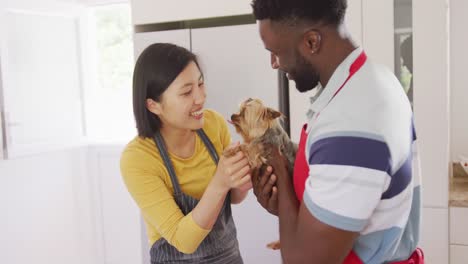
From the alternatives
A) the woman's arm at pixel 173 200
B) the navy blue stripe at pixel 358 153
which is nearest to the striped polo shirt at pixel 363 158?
the navy blue stripe at pixel 358 153

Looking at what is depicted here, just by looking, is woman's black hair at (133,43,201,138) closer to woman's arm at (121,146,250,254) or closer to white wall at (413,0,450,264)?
woman's arm at (121,146,250,254)

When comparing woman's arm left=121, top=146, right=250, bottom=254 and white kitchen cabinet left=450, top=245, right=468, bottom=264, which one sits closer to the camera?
woman's arm left=121, top=146, right=250, bottom=254

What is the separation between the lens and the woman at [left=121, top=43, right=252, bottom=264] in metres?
1.30

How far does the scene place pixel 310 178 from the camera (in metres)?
0.78

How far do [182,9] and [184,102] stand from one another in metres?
1.05

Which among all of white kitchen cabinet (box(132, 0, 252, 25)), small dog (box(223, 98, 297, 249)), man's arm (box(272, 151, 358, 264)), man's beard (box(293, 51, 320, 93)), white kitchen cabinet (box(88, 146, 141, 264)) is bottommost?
white kitchen cabinet (box(88, 146, 141, 264))

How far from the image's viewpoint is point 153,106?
140cm

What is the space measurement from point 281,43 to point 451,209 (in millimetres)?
1473

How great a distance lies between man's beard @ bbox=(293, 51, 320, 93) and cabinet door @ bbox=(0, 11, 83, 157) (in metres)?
2.45

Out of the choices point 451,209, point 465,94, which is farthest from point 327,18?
point 465,94

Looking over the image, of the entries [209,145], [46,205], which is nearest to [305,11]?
[209,145]

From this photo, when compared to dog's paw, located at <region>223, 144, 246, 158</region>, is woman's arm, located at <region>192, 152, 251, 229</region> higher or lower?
lower

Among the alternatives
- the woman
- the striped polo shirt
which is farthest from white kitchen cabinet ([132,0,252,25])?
the striped polo shirt

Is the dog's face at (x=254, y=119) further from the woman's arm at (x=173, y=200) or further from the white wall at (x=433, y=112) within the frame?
the white wall at (x=433, y=112)
